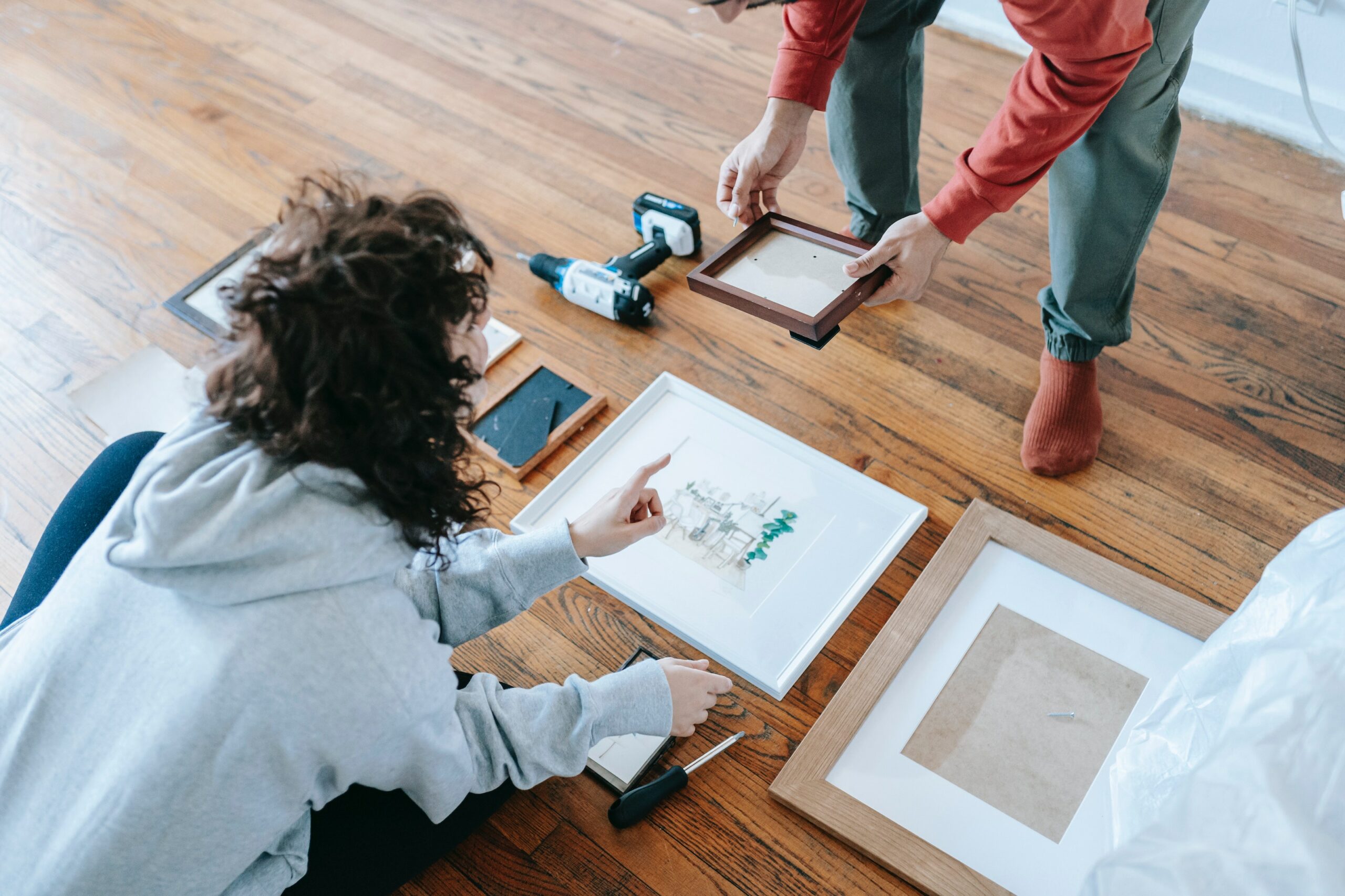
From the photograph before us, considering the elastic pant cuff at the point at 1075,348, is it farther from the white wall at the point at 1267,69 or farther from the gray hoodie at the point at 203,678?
the gray hoodie at the point at 203,678

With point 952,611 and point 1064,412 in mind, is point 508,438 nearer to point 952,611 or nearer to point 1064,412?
point 952,611

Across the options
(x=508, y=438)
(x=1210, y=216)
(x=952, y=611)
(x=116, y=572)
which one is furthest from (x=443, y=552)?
(x=1210, y=216)

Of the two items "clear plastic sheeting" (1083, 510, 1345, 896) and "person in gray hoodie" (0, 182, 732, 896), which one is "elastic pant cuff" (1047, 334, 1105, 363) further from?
"person in gray hoodie" (0, 182, 732, 896)

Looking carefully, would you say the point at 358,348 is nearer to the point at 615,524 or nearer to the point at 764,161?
the point at 615,524

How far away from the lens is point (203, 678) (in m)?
0.68

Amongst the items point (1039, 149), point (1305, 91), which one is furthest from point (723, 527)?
point (1305, 91)

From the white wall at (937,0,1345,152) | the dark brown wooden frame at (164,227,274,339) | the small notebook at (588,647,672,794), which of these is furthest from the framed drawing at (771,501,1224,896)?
the dark brown wooden frame at (164,227,274,339)

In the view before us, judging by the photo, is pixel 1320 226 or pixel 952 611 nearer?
pixel 952 611

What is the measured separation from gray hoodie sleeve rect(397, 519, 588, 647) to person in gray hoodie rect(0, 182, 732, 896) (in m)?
0.18

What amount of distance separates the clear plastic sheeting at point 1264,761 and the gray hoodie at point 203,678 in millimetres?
601

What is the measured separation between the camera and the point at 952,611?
116 cm

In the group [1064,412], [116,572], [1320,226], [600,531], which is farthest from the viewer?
[1320,226]

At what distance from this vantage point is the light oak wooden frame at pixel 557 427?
1.38m

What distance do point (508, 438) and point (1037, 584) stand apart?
77cm
